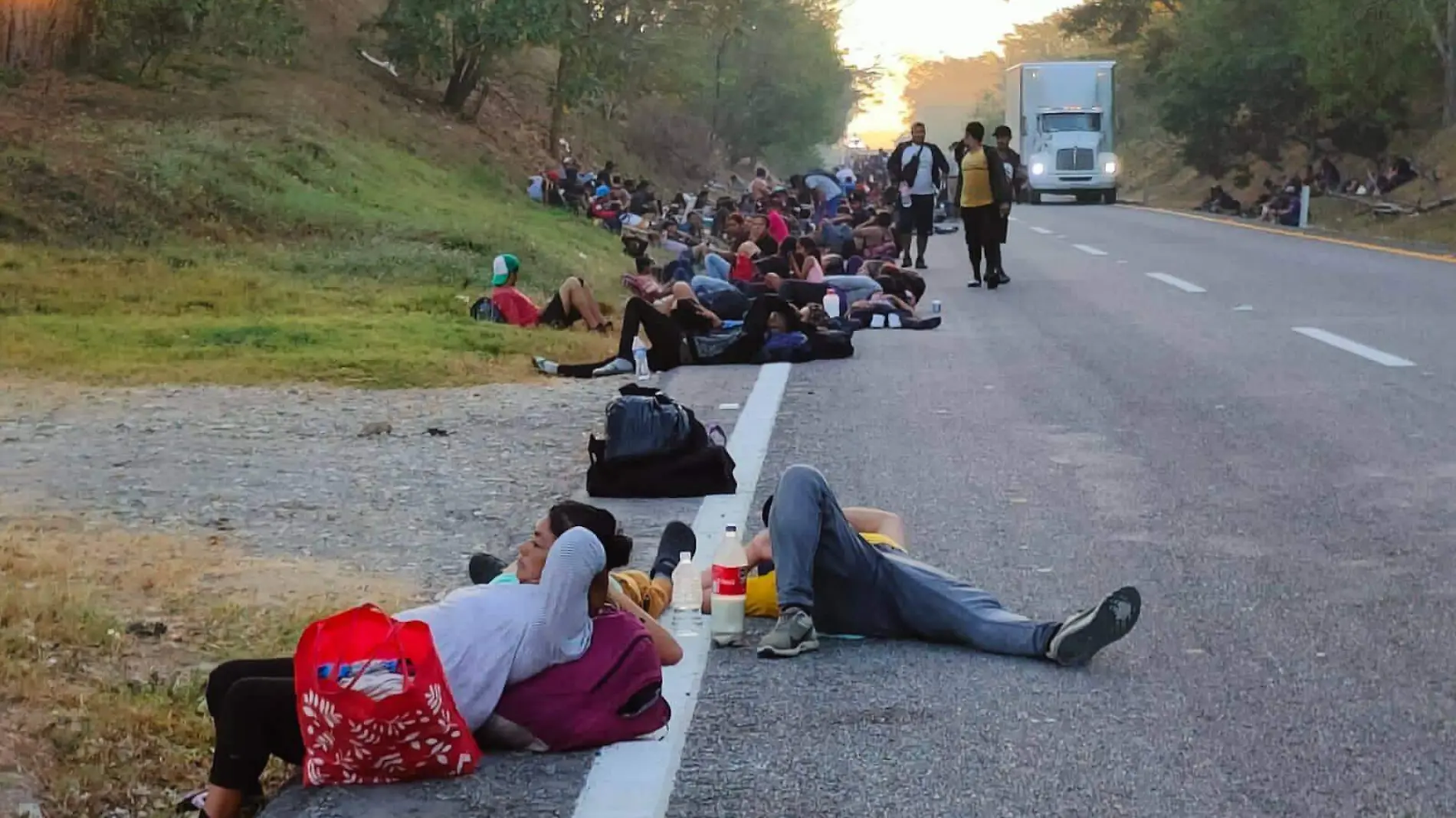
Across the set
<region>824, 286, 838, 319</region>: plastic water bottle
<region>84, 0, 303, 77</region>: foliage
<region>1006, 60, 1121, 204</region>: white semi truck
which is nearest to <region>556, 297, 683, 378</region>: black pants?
<region>824, 286, 838, 319</region>: plastic water bottle

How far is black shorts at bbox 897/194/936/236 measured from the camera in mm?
23188

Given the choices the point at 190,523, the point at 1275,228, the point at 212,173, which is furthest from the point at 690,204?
the point at 190,523

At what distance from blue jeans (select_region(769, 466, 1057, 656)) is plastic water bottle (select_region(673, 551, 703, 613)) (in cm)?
42

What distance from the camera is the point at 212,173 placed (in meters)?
23.6

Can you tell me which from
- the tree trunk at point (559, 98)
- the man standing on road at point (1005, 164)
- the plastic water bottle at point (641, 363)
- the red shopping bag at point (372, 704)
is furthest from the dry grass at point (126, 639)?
the tree trunk at point (559, 98)

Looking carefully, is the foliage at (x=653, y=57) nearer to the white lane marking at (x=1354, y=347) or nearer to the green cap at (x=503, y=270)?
the green cap at (x=503, y=270)

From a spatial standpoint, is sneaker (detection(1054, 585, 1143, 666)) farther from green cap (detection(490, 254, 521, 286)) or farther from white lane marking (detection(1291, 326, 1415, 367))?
green cap (detection(490, 254, 521, 286))

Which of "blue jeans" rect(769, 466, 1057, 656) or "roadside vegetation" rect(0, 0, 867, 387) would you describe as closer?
"blue jeans" rect(769, 466, 1057, 656)

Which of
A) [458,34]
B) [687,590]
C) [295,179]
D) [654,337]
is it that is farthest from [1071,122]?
[687,590]

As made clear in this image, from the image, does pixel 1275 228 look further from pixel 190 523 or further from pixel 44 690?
pixel 44 690

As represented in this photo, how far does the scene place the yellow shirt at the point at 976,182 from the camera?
19.9 m

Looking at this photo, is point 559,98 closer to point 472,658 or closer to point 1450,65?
point 1450,65

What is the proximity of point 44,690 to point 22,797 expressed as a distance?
791mm

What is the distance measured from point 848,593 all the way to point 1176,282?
14.9 meters
